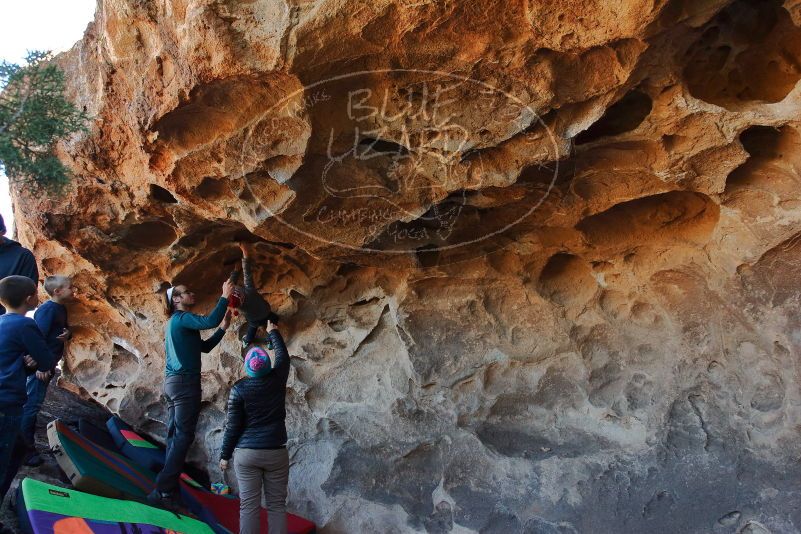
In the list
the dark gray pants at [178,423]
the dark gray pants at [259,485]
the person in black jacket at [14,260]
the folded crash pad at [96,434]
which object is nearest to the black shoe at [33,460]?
the folded crash pad at [96,434]

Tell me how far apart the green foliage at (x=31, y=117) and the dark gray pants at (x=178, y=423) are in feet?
4.26

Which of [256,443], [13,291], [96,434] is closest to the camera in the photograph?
[13,291]

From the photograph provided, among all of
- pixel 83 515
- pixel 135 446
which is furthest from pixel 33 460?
pixel 83 515

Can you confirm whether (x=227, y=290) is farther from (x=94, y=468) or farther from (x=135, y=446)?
(x=135, y=446)

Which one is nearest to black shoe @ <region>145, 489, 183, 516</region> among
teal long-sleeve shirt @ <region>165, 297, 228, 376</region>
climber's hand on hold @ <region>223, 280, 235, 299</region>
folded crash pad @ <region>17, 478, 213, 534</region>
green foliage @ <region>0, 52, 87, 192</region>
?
folded crash pad @ <region>17, 478, 213, 534</region>

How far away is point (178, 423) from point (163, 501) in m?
0.42

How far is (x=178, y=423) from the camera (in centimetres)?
369

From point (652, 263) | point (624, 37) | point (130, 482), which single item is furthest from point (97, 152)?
point (652, 263)

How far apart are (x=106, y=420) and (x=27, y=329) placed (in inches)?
90.3

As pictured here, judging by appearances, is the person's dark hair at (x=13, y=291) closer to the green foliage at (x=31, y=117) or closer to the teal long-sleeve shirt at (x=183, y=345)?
the green foliage at (x=31, y=117)

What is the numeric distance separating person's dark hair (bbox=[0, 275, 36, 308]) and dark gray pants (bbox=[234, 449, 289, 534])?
4.22 ft

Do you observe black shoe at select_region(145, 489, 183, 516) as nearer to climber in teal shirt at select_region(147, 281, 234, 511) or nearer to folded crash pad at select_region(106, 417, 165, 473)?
climber in teal shirt at select_region(147, 281, 234, 511)

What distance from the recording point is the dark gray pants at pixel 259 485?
11.1 ft

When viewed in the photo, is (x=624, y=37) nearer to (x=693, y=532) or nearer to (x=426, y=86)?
(x=426, y=86)
